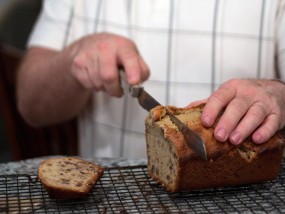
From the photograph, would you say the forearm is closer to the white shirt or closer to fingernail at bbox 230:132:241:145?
the white shirt

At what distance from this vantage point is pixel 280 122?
1.25 meters

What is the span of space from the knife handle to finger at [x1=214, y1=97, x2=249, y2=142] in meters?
0.24

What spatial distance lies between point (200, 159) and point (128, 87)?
0.30 metres

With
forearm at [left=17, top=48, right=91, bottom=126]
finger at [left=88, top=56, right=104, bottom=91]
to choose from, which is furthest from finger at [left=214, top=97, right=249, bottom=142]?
forearm at [left=17, top=48, right=91, bottom=126]

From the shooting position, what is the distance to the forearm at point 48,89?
65.5 inches

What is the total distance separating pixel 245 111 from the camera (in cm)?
120

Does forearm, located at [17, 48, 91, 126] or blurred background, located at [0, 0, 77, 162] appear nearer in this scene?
forearm, located at [17, 48, 91, 126]

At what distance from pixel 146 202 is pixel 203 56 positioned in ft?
2.05

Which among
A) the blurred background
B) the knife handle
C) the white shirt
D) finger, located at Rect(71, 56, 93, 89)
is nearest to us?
the knife handle

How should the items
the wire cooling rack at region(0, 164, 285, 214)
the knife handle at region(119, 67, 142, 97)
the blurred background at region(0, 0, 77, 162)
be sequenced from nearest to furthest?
the wire cooling rack at region(0, 164, 285, 214) → the knife handle at region(119, 67, 142, 97) → the blurred background at region(0, 0, 77, 162)

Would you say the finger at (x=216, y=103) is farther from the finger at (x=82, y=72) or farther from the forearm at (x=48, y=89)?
the forearm at (x=48, y=89)

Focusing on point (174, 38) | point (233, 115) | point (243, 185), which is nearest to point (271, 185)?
point (243, 185)

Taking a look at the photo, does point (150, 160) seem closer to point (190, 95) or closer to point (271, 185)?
point (271, 185)

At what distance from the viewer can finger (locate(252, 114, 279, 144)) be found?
46.9 inches
